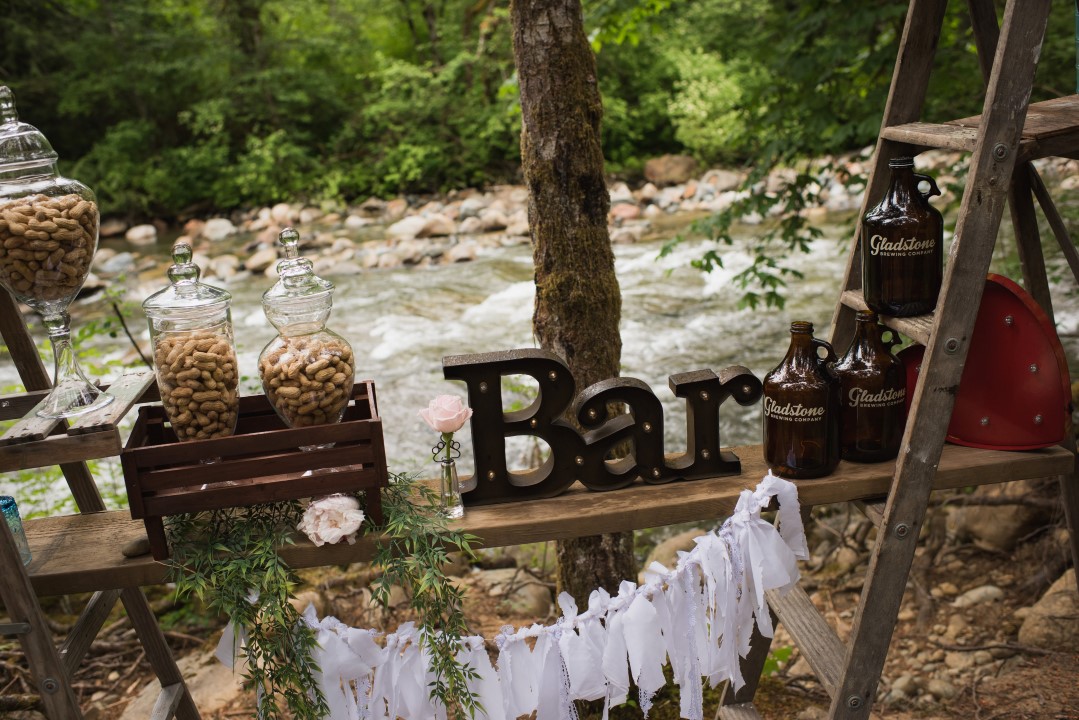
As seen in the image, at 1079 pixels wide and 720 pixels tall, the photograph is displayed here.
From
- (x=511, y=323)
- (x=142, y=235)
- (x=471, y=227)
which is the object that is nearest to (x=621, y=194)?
(x=471, y=227)

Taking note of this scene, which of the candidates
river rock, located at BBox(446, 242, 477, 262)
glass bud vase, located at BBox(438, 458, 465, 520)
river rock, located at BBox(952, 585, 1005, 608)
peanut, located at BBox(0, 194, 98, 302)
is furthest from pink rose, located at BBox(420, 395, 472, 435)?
river rock, located at BBox(446, 242, 477, 262)

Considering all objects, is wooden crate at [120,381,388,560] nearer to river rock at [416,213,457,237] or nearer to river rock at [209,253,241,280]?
river rock at [209,253,241,280]

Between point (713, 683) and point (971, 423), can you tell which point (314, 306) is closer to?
point (713, 683)

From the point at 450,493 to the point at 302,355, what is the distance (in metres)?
Result: 0.39

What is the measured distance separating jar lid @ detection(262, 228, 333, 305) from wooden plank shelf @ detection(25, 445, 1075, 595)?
442 millimetres

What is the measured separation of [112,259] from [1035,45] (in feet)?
30.8

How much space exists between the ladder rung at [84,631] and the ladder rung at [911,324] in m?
1.66

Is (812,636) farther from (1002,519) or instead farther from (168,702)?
(1002,519)

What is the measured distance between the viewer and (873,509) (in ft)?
6.01

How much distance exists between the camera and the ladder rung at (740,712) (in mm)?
2248

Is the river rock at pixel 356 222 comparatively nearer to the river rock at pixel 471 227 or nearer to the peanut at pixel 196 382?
the river rock at pixel 471 227

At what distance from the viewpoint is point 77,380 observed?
1.76 m

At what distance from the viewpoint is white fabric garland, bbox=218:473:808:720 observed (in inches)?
70.9

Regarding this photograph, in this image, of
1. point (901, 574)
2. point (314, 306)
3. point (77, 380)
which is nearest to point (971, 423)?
point (901, 574)
